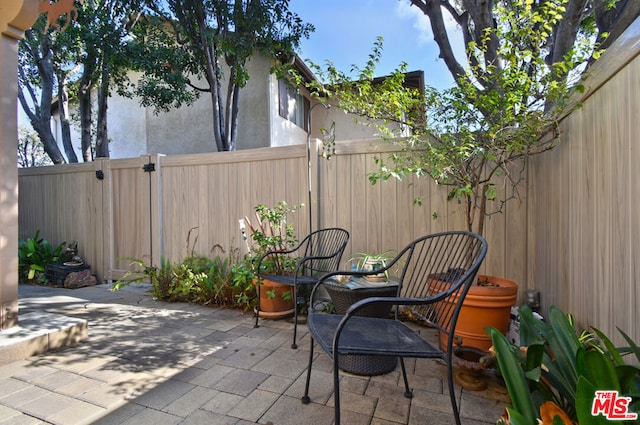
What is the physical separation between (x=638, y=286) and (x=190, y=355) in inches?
97.1

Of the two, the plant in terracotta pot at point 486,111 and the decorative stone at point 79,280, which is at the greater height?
the plant in terracotta pot at point 486,111

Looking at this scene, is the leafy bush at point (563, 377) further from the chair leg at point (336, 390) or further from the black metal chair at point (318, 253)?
the black metal chair at point (318, 253)

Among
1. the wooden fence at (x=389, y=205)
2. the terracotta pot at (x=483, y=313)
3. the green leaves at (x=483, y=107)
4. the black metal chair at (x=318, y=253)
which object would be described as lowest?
the terracotta pot at (x=483, y=313)

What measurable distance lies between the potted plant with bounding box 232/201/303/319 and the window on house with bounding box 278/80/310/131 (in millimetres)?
4429

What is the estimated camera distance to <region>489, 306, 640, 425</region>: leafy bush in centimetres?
87

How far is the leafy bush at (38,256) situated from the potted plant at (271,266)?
323 cm

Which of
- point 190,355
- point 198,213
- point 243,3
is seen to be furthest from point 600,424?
point 243,3

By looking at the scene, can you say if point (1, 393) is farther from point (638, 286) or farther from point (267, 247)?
point (638, 286)

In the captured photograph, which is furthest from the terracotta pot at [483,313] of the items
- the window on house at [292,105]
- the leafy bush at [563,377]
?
the window on house at [292,105]

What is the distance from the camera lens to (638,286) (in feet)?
3.84

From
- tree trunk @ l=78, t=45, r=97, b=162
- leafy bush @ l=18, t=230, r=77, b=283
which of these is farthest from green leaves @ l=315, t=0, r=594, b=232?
tree trunk @ l=78, t=45, r=97, b=162

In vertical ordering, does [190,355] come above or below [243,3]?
below

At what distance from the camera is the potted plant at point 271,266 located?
2.93 m

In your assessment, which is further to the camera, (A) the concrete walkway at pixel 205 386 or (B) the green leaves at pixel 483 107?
(B) the green leaves at pixel 483 107
